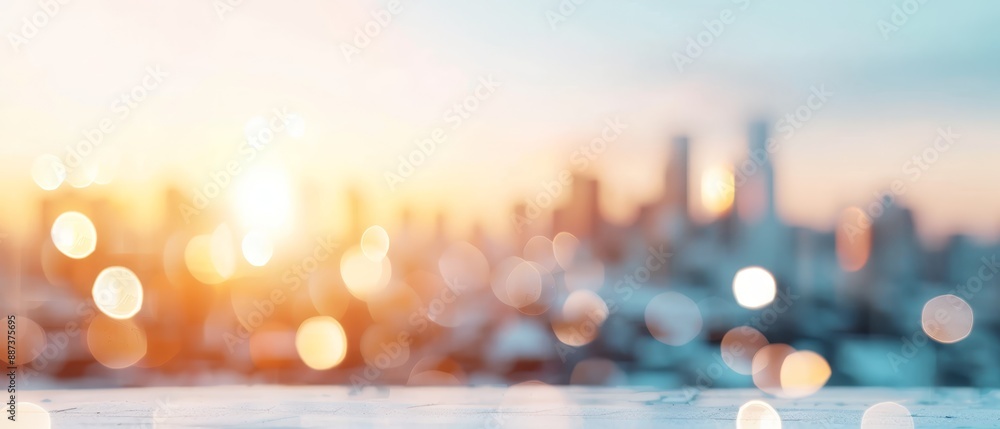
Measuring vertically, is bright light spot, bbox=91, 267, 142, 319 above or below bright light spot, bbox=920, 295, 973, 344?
above

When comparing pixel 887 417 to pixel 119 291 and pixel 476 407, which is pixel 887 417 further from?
pixel 119 291

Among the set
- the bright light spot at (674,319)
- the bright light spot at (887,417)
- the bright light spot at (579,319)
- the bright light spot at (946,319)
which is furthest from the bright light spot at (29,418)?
the bright light spot at (946,319)

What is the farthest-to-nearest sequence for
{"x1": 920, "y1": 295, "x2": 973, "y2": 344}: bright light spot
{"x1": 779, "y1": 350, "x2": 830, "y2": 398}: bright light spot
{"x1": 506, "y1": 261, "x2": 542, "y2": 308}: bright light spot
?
{"x1": 506, "y1": 261, "x2": 542, "y2": 308}: bright light spot < {"x1": 920, "y1": 295, "x2": 973, "y2": 344}: bright light spot < {"x1": 779, "y1": 350, "x2": 830, "y2": 398}: bright light spot

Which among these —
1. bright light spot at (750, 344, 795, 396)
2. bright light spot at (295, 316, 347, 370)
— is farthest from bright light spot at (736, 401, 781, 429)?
bright light spot at (750, 344, 795, 396)

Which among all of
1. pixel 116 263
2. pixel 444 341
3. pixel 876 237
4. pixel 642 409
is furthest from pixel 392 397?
pixel 876 237

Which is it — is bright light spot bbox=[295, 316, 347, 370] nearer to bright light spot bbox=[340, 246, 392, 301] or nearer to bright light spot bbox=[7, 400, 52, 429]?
bright light spot bbox=[340, 246, 392, 301]

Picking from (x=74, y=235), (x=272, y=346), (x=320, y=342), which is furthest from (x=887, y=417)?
(x=74, y=235)

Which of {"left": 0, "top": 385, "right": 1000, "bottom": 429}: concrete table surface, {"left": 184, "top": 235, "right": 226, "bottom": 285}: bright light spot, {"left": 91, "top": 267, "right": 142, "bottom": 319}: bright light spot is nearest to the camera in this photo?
{"left": 0, "top": 385, "right": 1000, "bottom": 429}: concrete table surface
